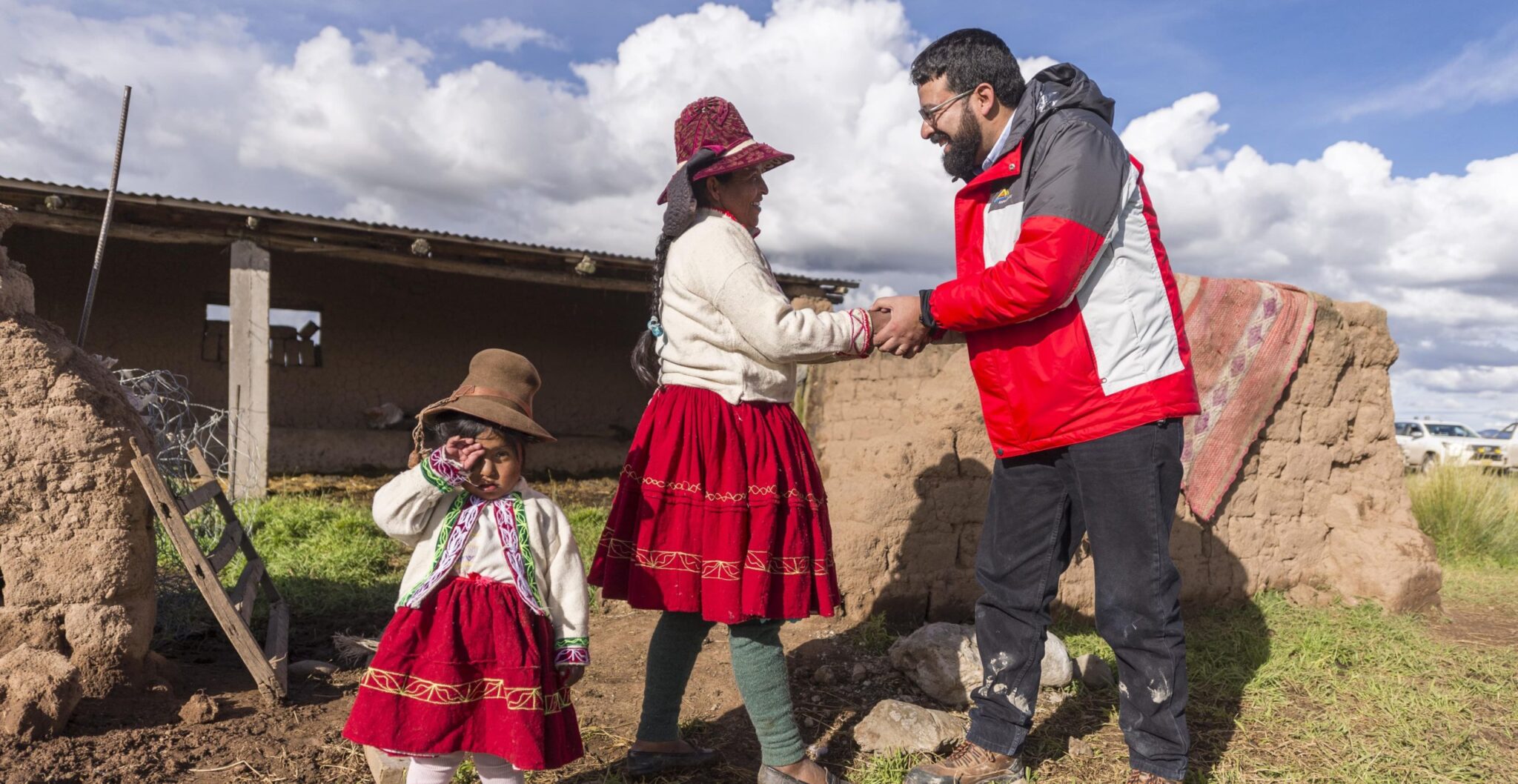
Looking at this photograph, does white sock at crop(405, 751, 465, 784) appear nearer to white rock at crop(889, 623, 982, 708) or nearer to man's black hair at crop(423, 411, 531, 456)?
man's black hair at crop(423, 411, 531, 456)

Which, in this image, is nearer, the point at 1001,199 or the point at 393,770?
the point at 393,770

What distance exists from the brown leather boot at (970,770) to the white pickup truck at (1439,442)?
55.6ft

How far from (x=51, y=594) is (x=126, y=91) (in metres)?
1.84

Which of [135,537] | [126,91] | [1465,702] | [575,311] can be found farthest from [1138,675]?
[575,311]

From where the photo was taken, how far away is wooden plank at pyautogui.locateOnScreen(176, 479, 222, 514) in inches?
136

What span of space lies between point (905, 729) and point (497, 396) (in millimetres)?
1772

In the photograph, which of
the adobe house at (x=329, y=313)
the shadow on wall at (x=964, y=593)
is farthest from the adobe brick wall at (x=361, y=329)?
the shadow on wall at (x=964, y=593)

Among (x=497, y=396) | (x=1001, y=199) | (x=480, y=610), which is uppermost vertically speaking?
(x=1001, y=199)

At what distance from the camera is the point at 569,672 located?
2.29 metres

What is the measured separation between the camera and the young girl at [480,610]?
2.15 m

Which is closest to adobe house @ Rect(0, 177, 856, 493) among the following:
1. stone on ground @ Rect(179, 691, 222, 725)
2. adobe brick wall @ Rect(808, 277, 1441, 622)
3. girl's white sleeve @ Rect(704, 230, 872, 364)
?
stone on ground @ Rect(179, 691, 222, 725)

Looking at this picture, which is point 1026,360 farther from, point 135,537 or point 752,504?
point 135,537

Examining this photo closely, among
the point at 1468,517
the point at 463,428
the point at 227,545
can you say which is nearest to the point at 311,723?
the point at 227,545

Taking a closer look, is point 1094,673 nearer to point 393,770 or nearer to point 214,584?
point 393,770
